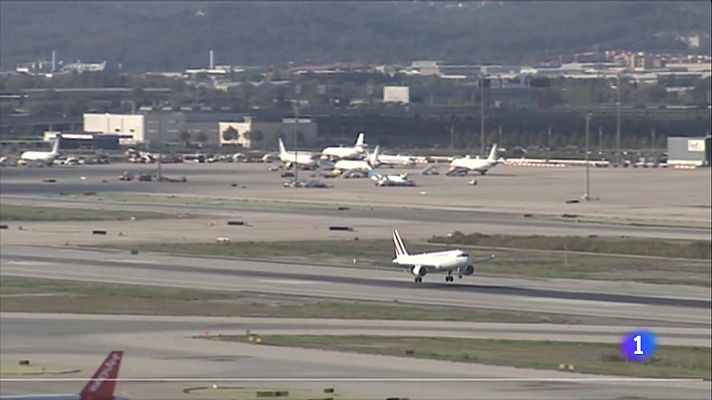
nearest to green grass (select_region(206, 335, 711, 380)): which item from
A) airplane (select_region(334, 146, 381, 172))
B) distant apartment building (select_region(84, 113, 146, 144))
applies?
distant apartment building (select_region(84, 113, 146, 144))

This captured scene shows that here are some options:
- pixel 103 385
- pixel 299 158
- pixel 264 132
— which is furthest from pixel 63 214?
pixel 103 385

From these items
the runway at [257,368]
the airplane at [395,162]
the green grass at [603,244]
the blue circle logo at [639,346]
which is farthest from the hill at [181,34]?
the blue circle logo at [639,346]

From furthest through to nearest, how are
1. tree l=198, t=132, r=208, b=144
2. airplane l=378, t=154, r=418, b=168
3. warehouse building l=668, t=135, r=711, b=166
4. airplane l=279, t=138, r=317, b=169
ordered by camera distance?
warehouse building l=668, t=135, r=711, b=166 → airplane l=378, t=154, r=418, b=168 → airplane l=279, t=138, r=317, b=169 → tree l=198, t=132, r=208, b=144

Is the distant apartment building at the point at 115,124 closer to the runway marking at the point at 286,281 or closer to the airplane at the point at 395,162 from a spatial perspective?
the runway marking at the point at 286,281

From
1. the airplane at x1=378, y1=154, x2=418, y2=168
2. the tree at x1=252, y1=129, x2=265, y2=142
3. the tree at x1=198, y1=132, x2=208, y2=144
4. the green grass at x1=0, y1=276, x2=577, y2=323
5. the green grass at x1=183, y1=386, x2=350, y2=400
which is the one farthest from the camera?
the airplane at x1=378, y1=154, x2=418, y2=168

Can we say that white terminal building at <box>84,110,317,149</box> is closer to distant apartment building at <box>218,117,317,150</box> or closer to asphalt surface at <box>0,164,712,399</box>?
distant apartment building at <box>218,117,317,150</box>

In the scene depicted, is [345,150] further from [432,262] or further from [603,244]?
[432,262]
